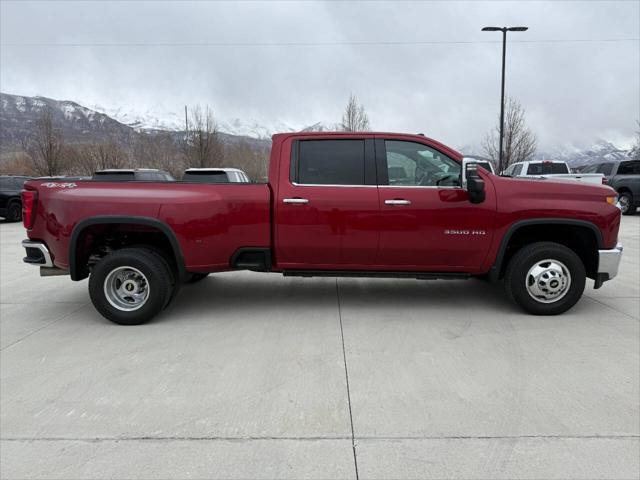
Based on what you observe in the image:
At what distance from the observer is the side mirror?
170 inches

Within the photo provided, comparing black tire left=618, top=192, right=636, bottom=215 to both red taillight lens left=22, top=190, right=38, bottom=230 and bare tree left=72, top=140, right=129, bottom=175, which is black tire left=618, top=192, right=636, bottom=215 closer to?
red taillight lens left=22, top=190, right=38, bottom=230

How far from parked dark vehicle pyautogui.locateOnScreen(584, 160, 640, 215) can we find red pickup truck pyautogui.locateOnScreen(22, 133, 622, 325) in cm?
1378

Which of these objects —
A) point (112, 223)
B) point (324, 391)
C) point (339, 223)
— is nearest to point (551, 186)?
point (339, 223)

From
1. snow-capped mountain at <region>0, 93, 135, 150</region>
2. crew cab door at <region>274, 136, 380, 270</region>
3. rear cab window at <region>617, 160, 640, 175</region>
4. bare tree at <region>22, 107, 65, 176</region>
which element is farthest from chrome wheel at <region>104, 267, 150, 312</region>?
snow-capped mountain at <region>0, 93, 135, 150</region>

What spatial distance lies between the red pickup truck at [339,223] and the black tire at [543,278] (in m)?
0.01

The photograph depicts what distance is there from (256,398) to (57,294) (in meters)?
4.24

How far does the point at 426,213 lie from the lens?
14.9 ft

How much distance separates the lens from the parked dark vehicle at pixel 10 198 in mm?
16484

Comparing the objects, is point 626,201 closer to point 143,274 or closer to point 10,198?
point 143,274

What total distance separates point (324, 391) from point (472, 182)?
97.3 inches

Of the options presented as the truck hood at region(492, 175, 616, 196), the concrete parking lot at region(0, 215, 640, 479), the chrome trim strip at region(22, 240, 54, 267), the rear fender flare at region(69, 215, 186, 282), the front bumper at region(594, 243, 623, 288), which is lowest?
the concrete parking lot at region(0, 215, 640, 479)

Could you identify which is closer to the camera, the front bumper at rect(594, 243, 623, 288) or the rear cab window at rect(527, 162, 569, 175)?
the front bumper at rect(594, 243, 623, 288)

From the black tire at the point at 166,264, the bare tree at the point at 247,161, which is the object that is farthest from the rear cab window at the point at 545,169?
the bare tree at the point at 247,161

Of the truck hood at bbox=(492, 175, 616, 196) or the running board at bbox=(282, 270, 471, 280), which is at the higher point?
the truck hood at bbox=(492, 175, 616, 196)
